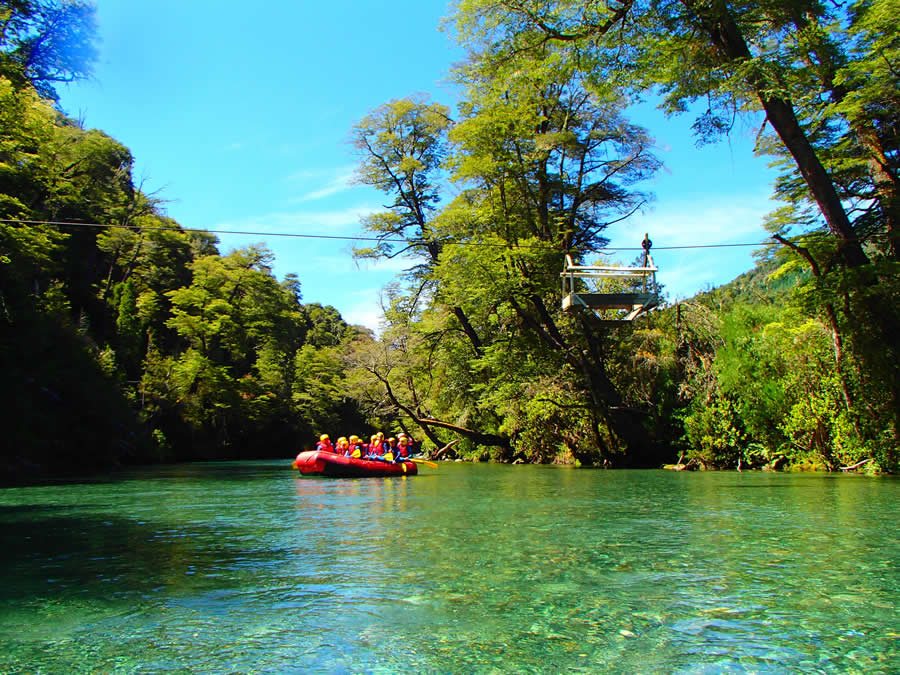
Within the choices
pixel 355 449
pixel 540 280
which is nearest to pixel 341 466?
pixel 355 449

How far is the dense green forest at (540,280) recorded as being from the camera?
13.9m

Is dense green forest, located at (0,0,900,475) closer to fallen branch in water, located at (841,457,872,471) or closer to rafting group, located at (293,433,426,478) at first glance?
fallen branch in water, located at (841,457,872,471)

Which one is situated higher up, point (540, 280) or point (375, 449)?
point (540, 280)

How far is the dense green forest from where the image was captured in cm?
1387

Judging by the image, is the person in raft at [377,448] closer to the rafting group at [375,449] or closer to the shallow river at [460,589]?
the rafting group at [375,449]

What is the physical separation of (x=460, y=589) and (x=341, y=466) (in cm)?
1409

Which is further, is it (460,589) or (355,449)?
(355,449)

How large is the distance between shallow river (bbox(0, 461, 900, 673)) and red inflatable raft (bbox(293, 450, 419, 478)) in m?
8.26

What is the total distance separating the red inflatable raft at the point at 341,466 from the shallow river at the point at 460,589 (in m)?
8.26

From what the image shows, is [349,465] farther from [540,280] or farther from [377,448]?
[540,280]

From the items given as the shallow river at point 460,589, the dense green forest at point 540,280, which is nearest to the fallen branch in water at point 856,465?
the dense green forest at point 540,280

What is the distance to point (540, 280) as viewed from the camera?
2150cm

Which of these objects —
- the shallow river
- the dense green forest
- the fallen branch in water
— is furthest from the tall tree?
the fallen branch in water

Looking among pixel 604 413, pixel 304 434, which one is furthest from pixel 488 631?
pixel 304 434
